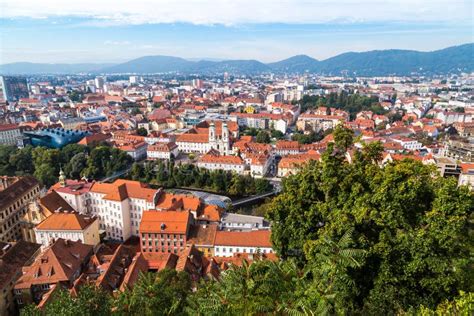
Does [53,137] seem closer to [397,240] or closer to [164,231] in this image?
[164,231]

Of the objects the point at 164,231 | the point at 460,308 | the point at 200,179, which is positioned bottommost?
the point at 200,179

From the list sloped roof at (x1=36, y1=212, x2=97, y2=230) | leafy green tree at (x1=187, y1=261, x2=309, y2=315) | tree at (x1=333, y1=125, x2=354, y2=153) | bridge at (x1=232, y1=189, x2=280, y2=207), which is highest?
tree at (x1=333, y1=125, x2=354, y2=153)

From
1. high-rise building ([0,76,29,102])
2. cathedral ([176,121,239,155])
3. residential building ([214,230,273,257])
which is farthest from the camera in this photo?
high-rise building ([0,76,29,102])

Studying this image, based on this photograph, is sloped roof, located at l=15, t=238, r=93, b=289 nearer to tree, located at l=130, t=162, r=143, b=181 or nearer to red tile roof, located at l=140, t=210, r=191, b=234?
red tile roof, located at l=140, t=210, r=191, b=234

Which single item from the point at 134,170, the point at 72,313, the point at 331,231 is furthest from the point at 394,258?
the point at 134,170

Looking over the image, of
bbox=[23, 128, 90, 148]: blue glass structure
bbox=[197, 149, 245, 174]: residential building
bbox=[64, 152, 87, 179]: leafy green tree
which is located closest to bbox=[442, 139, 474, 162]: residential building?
bbox=[197, 149, 245, 174]: residential building

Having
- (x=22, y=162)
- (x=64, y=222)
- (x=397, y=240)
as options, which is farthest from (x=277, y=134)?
(x=397, y=240)
